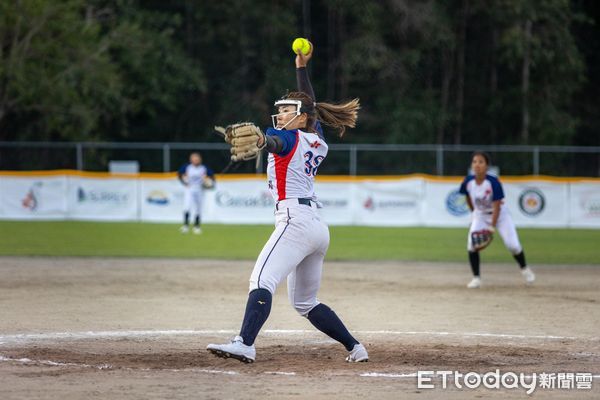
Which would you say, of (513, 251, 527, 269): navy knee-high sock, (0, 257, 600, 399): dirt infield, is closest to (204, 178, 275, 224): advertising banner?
(0, 257, 600, 399): dirt infield

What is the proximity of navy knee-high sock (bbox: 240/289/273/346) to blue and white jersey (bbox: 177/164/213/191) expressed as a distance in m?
19.5

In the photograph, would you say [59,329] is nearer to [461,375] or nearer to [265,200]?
[461,375]

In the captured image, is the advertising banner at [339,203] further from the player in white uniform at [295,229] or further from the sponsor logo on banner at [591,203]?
the player in white uniform at [295,229]

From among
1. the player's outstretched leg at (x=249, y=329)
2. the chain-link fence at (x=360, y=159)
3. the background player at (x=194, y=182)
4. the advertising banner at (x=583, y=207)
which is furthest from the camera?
the chain-link fence at (x=360, y=159)

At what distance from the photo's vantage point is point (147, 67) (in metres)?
41.7

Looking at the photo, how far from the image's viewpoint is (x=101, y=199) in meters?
30.7

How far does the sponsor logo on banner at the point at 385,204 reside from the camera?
30047mm

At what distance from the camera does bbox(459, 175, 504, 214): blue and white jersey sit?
14.9 m

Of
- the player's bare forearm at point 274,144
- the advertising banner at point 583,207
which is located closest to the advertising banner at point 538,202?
the advertising banner at point 583,207

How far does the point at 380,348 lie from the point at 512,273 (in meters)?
8.46

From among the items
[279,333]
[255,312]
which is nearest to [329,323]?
[255,312]

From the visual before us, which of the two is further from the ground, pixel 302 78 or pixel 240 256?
pixel 302 78

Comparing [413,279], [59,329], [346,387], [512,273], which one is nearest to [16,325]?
[59,329]

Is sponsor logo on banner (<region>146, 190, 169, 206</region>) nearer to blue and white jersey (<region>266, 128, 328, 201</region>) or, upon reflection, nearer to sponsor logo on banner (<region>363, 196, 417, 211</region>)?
sponsor logo on banner (<region>363, 196, 417, 211</region>)
